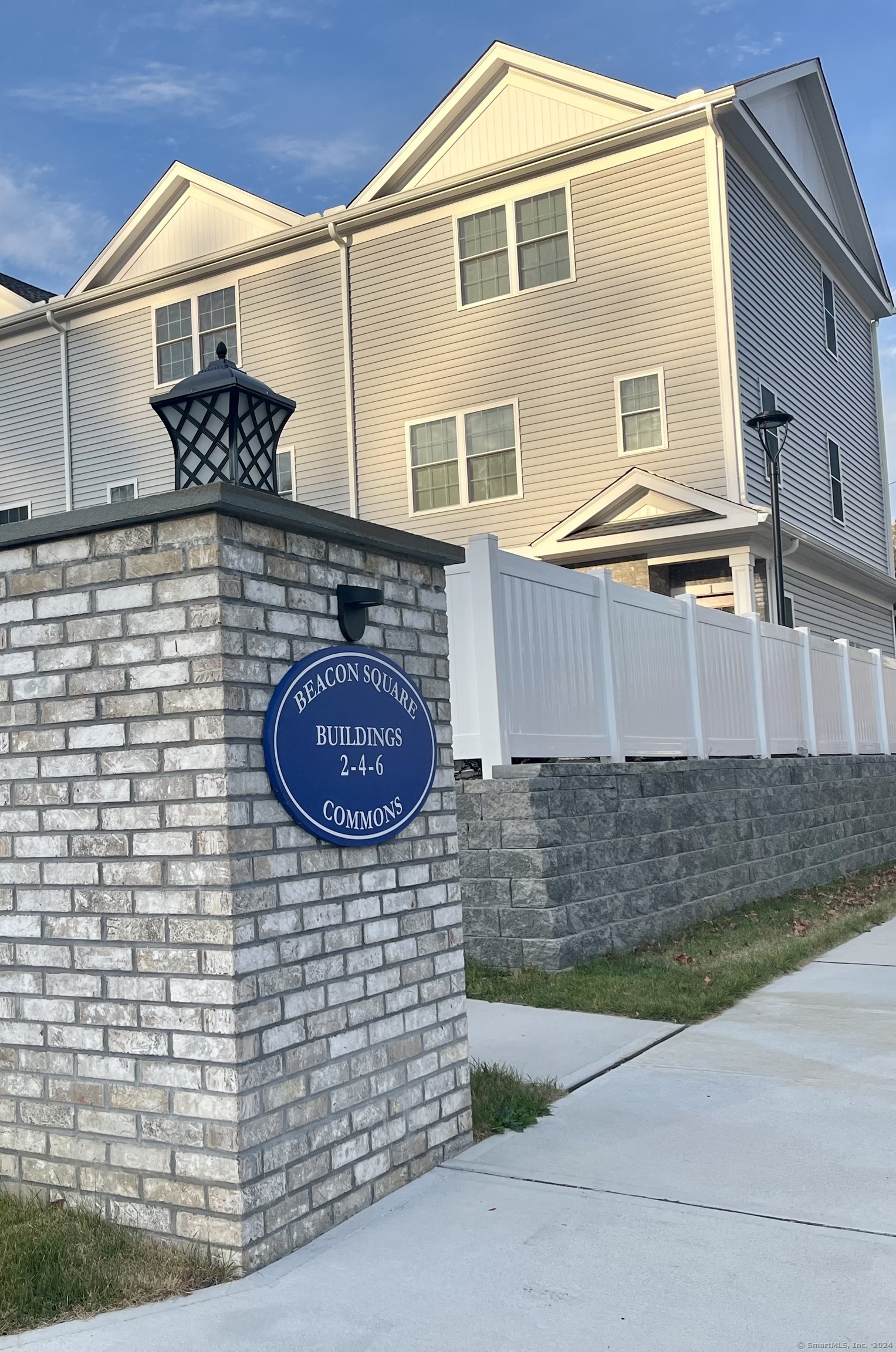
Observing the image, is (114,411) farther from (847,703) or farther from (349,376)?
(847,703)

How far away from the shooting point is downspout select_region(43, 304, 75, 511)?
826 inches

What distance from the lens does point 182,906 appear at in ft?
12.3

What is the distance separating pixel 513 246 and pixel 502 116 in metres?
1.94

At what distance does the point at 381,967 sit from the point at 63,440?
60.8 ft

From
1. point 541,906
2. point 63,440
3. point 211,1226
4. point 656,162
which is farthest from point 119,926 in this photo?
point 63,440

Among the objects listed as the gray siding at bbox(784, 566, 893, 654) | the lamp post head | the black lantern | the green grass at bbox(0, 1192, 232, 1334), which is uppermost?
the lamp post head

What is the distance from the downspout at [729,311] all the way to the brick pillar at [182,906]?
12279mm

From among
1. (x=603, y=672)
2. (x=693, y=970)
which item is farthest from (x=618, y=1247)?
(x=603, y=672)

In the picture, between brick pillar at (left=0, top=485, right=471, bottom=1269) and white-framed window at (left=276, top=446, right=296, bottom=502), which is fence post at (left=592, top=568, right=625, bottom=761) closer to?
brick pillar at (left=0, top=485, right=471, bottom=1269)

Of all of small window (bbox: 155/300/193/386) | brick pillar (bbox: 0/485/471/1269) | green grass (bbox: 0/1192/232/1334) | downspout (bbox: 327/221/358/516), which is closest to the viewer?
green grass (bbox: 0/1192/232/1334)

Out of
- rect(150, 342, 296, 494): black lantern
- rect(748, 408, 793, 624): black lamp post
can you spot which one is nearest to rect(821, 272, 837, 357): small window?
rect(748, 408, 793, 624): black lamp post

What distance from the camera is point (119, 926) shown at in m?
3.89

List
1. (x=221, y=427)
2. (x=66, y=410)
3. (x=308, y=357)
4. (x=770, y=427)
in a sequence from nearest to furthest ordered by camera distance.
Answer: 1. (x=221, y=427)
2. (x=770, y=427)
3. (x=308, y=357)
4. (x=66, y=410)

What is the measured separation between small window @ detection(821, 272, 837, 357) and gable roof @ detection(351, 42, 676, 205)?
18.4ft
